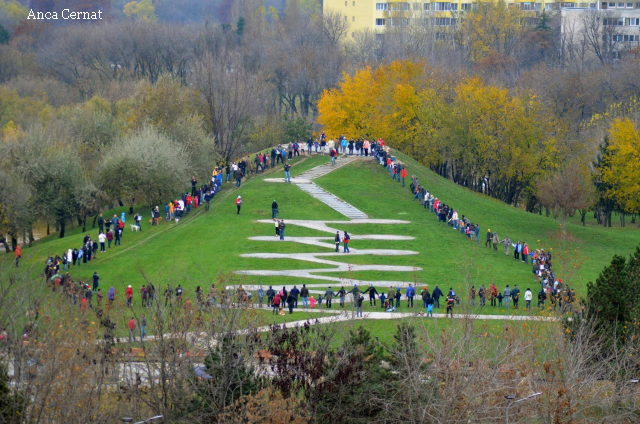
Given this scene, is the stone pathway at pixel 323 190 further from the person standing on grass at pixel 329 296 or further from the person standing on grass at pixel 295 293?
the person standing on grass at pixel 329 296

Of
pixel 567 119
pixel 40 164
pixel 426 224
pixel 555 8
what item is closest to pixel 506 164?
pixel 567 119

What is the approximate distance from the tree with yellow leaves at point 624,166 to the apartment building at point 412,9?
2558 inches

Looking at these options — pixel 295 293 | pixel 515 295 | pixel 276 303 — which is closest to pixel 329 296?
pixel 295 293

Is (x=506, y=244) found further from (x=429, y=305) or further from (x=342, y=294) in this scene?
(x=342, y=294)

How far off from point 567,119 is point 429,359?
63203mm

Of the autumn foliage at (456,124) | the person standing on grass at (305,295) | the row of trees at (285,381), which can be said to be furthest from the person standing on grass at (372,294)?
the autumn foliage at (456,124)

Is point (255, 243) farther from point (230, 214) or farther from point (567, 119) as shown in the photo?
point (567, 119)

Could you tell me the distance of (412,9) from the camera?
13450 cm

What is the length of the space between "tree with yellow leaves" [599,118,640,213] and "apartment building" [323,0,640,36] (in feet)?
213

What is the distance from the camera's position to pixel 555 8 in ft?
446

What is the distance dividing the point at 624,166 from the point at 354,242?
28258 millimetres

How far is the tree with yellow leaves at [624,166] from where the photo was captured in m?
65.7

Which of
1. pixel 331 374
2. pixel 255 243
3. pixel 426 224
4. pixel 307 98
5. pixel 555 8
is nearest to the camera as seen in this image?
pixel 331 374

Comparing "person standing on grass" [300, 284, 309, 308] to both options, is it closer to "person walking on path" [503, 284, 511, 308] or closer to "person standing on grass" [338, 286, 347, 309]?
"person standing on grass" [338, 286, 347, 309]
